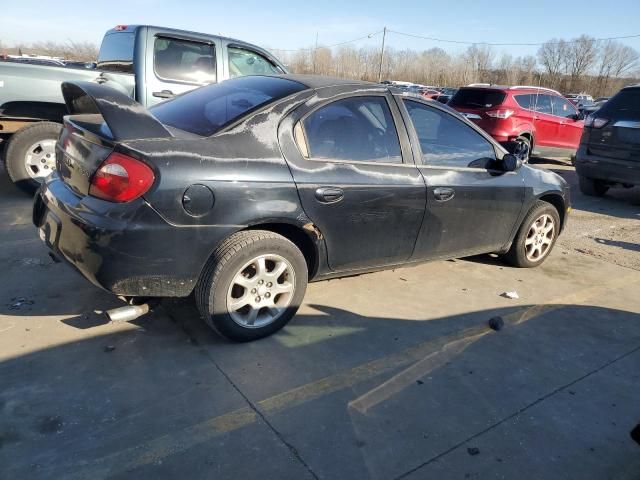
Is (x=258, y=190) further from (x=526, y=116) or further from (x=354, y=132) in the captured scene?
(x=526, y=116)

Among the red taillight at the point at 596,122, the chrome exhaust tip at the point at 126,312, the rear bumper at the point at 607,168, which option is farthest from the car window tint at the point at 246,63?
the rear bumper at the point at 607,168

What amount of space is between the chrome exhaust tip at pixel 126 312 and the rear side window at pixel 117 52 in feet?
13.2

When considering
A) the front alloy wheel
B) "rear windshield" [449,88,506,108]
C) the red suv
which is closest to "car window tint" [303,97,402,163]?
the front alloy wheel

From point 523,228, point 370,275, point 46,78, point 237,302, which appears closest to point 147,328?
point 237,302

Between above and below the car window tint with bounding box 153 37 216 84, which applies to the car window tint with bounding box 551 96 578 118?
below

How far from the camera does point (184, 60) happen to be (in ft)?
21.0

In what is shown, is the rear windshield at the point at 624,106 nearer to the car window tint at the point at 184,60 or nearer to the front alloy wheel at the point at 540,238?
the front alloy wheel at the point at 540,238

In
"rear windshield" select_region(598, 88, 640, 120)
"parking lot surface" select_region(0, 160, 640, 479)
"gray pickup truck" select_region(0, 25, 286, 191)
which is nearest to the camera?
"parking lot surface" select_region(0, 160, 640, 479)

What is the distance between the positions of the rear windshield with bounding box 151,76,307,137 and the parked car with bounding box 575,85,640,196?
6394mm

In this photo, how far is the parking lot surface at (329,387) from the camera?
2.35m

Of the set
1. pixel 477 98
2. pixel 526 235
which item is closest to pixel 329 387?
pixel 526 235

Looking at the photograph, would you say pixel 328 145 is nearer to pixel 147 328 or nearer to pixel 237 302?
pixel 237 302

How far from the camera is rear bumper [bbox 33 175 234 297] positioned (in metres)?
2.66

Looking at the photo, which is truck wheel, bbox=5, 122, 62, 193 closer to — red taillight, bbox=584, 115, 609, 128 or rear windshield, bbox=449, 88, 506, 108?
red taillight, bbox=584, 115, 609, 128
